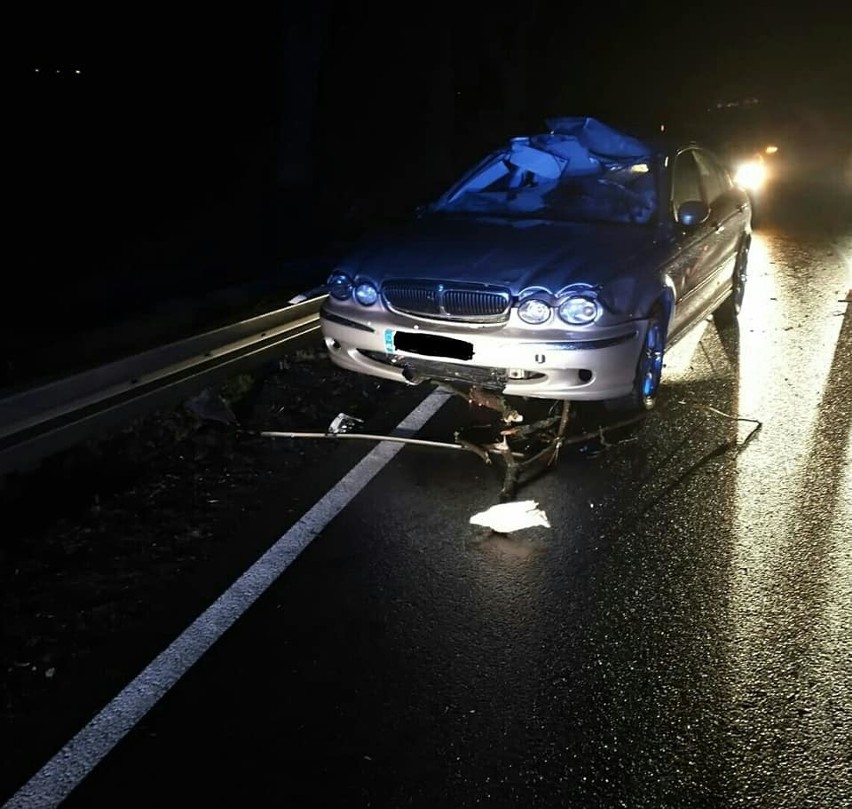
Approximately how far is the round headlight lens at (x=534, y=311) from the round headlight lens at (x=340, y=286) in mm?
1191

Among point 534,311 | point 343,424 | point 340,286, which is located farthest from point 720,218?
point 343,424

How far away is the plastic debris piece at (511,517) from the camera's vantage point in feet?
14.8

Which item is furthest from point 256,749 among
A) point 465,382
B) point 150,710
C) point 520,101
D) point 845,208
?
point 520,101

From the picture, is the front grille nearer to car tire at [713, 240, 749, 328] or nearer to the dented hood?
the dented hood

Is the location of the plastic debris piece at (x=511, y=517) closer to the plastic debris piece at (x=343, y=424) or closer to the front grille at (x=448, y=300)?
the front grille at (x=448, y=300)

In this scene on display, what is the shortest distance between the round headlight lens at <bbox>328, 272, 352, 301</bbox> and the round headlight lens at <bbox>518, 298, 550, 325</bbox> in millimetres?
1191

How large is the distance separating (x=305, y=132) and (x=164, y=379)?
9.99 metres

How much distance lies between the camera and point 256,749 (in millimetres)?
2947

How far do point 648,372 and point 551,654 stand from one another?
2988mm

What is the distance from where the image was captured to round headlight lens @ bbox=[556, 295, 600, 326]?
17.2 feet

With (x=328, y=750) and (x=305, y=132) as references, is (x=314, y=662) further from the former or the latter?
(x=305, y=132)

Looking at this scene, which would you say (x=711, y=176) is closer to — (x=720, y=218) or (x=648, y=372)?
(x=720, y=218)

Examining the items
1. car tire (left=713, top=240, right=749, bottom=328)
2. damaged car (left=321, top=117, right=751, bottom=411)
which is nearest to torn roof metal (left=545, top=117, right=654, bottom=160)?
damaged car (left=321, top=117, right=751, bottom=411)

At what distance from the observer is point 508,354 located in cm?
527
